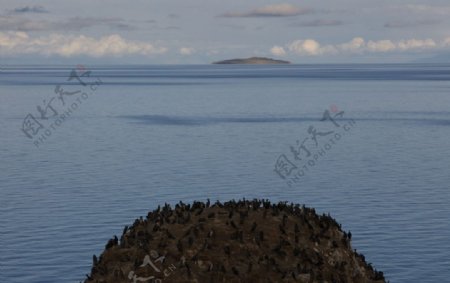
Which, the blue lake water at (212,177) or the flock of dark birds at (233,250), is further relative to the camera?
the blue lake water at (212,177)

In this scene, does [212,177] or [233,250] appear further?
[212,177]

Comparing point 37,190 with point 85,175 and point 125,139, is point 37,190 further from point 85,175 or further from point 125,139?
point 125,139

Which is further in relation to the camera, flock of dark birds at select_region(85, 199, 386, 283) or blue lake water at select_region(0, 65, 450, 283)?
blue lake water at select_region(0, 65, 450, 283)

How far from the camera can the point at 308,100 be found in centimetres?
18825

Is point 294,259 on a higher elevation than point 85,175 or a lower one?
lower

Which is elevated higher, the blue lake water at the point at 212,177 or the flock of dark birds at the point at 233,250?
the blue lake water at the point at 212,177

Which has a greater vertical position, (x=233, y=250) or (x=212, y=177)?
(x=212, y=177)

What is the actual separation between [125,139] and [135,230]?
85.2 meters

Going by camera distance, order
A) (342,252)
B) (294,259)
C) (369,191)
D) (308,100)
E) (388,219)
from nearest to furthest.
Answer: (294,259) < (342,252) < (388,219) < (369,191) < (308,100)

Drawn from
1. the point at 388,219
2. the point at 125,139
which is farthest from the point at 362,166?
the point at 125,139

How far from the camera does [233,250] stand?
15492 millimetres

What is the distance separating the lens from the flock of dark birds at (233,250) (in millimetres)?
15023

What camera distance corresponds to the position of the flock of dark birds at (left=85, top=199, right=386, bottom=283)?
15.0 meters

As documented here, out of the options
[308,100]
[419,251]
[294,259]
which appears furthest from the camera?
[308,100]
